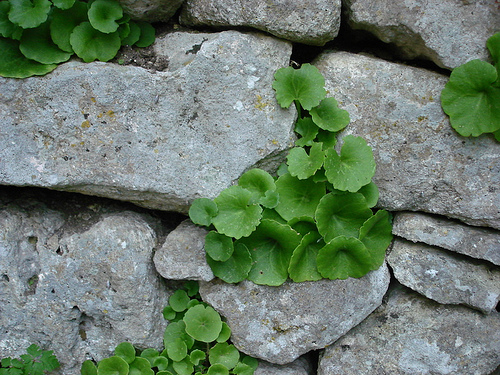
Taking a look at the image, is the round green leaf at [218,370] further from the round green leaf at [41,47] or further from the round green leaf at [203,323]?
the round green leaf at [41,47]

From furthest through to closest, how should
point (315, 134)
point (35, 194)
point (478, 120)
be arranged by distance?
1. point (35, 194)
2. point (315, 134)
3. point (478, 120)

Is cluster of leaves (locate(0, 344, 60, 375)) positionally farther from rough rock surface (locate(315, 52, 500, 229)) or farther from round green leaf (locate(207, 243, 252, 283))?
rough rock surface (locate(315, 52, 500, 229))

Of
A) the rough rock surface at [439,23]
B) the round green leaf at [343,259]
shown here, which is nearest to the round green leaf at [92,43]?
the rough rock surface at [439,23]

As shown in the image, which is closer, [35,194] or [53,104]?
[53,104]

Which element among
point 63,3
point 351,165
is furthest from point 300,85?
point 63,3

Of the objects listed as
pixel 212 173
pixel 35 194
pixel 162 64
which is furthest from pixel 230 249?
pixel 35 194

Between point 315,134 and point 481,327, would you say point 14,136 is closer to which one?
point 315,134

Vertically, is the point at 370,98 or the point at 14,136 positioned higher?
the point at 370,98

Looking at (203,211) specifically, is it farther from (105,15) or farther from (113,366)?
(105,15)
